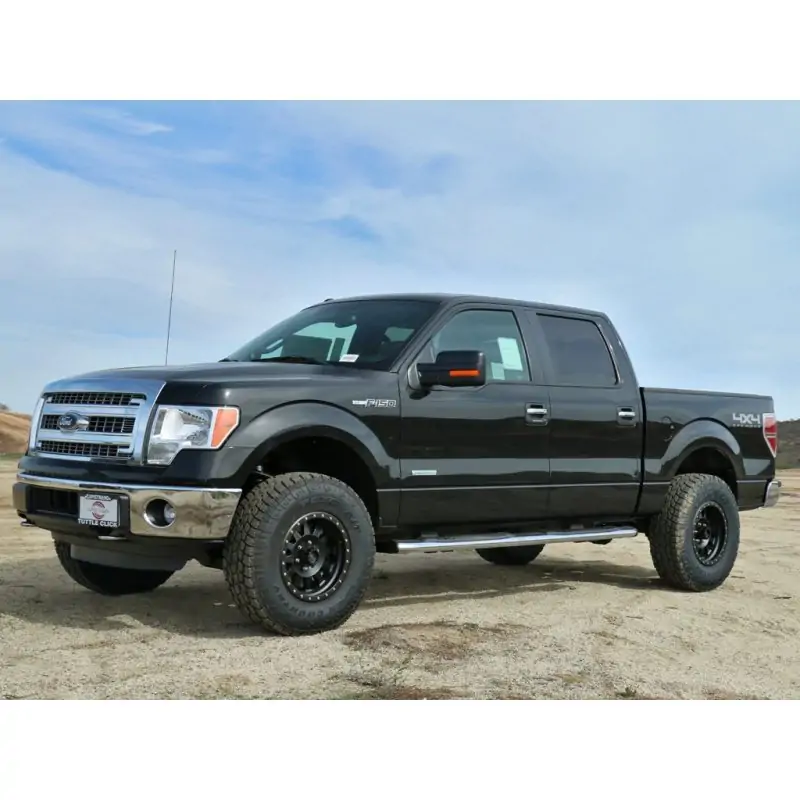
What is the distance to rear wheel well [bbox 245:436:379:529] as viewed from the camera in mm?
6262

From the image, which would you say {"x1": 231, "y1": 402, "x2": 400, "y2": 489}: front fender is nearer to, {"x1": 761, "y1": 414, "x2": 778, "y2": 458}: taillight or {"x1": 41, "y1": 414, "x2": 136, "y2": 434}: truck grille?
{"x1": 41, "y1": 414, "x2": 136, "y2": 434}: truck grille

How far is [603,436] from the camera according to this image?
7.61 metres

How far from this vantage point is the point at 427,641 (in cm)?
586

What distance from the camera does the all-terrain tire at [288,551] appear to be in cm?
563

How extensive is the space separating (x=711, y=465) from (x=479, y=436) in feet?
9.27

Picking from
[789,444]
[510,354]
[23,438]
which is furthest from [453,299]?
[789,444]

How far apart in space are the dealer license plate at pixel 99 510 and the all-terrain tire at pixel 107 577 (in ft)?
3.12

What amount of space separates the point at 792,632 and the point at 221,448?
12.4ft

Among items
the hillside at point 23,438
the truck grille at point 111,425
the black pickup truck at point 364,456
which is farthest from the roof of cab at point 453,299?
the hillside at point 23,438

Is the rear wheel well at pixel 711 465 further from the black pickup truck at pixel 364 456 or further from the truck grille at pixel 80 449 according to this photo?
the truck grille at pixel 80 449

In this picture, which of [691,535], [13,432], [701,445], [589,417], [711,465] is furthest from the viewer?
[13,432]

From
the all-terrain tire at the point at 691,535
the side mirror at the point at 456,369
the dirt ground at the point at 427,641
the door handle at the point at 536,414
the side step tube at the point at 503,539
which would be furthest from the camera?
the all-terrain tire at the point at 691,535

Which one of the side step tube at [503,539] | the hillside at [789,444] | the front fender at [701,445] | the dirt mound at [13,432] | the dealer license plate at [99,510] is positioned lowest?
the dirt mound at [13,432]

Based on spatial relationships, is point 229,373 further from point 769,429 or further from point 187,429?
point 769,429
